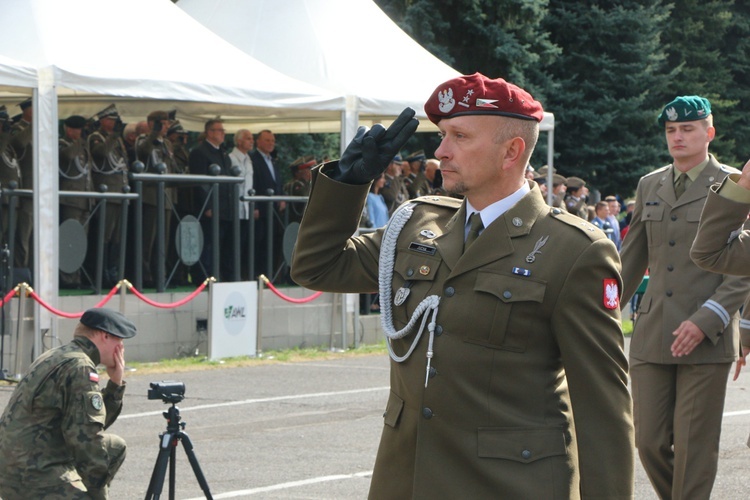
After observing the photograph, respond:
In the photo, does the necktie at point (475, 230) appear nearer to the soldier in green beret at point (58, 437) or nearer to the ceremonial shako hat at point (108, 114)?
the soldier in green beret at point (58, 437)

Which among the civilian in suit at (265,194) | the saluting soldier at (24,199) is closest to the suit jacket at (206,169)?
the civilian in suit at (265,194)

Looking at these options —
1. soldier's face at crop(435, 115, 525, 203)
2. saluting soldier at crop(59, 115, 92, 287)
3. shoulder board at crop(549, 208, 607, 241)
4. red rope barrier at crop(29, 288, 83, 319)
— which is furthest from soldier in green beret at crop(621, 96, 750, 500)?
saluting soldier at crop(59, 115, 92, 287)

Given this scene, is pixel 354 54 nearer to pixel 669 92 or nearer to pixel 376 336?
pixel 376 336

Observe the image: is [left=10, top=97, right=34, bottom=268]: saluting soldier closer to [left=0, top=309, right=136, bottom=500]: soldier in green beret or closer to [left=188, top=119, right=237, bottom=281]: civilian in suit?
[left=188, top=119, right=237, bottom=281]: civilian in suit

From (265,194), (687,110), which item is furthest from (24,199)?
(687,110)

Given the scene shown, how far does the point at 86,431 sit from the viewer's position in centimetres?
630

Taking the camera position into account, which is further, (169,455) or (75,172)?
(75,172)

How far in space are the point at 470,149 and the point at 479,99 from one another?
134 millimetres

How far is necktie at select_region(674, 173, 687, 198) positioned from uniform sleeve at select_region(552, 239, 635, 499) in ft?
11.8

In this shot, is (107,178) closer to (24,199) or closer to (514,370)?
(24,199)

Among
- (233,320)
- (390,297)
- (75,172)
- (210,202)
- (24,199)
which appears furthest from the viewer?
(210,202)

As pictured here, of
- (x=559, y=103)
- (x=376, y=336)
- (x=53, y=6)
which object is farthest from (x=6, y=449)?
(x=559, y=103)

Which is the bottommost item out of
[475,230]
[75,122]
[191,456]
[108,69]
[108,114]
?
[191,456]

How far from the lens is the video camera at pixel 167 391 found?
6613mm
